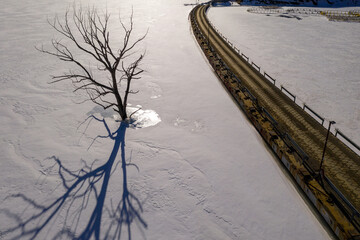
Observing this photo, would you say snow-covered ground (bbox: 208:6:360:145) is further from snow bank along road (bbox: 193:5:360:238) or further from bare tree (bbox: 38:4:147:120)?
bare tree (bbox: 38:4:147:120)

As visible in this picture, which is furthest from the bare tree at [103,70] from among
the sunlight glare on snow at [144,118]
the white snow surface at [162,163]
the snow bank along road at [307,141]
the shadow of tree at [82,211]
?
the snow bank along road at [307,141]

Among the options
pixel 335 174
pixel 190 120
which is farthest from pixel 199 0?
pixel 335 174

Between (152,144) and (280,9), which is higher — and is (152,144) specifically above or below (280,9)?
below

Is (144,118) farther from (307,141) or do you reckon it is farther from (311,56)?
(311,56)

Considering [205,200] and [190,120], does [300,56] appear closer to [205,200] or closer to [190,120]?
[190,120]

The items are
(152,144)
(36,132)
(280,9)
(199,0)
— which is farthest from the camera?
(199,0)

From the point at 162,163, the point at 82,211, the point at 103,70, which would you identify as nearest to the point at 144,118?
the point at 162,163

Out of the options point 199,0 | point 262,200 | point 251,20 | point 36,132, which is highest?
point 199,0

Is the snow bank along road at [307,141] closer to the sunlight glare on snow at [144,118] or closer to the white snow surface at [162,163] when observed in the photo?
the white snow surface at [162,163]

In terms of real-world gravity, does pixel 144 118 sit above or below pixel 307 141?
above
